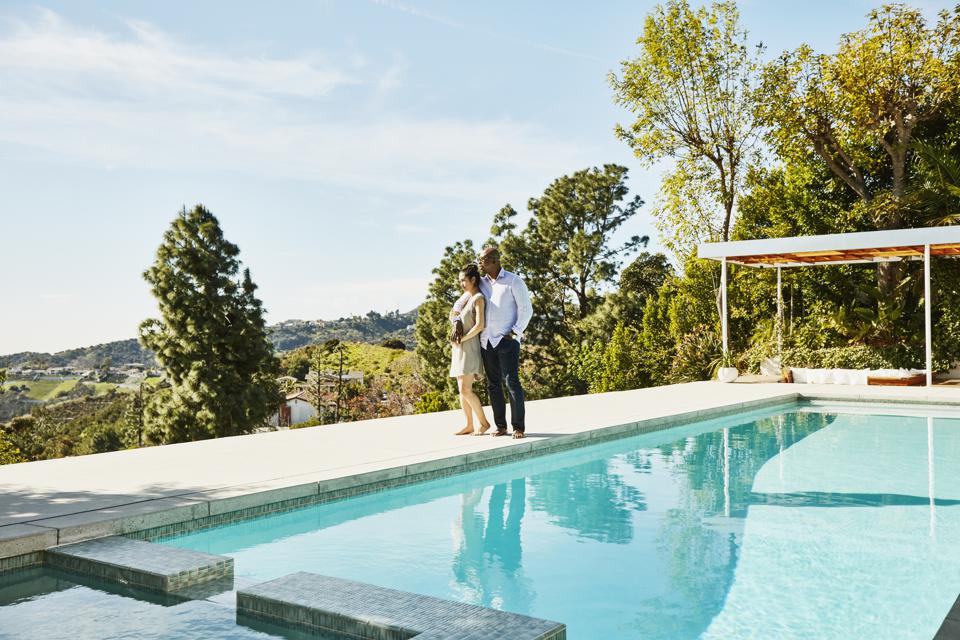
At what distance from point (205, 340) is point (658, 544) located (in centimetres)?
2854

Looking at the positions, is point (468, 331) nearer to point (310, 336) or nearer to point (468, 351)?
point (468, 351)

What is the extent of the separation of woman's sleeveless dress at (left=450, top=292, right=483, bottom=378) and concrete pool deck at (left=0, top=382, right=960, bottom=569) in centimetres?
64

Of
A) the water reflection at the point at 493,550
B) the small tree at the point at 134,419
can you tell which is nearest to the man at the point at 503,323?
the water reflection at the point at 493,550

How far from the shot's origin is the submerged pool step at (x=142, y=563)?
134 inches

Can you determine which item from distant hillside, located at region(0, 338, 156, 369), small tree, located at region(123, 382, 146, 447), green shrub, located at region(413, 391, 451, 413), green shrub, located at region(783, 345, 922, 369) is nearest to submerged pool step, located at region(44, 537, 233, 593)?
green shrub, located at region(783, 345, 922, 369)

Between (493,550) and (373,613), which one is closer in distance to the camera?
(373,613)

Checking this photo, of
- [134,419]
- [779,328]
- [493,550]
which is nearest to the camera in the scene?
[493,550]

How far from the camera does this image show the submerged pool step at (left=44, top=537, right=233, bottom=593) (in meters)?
3.41

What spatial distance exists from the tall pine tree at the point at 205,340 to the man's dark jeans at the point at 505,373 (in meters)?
24.7

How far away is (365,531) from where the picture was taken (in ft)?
15.6

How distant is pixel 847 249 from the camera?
1480 centimetres

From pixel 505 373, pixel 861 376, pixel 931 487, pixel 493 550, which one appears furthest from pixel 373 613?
pixel 861 376

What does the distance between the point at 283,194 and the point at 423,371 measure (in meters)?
11.7

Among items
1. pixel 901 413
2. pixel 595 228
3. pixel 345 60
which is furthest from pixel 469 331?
pixel 595 228
